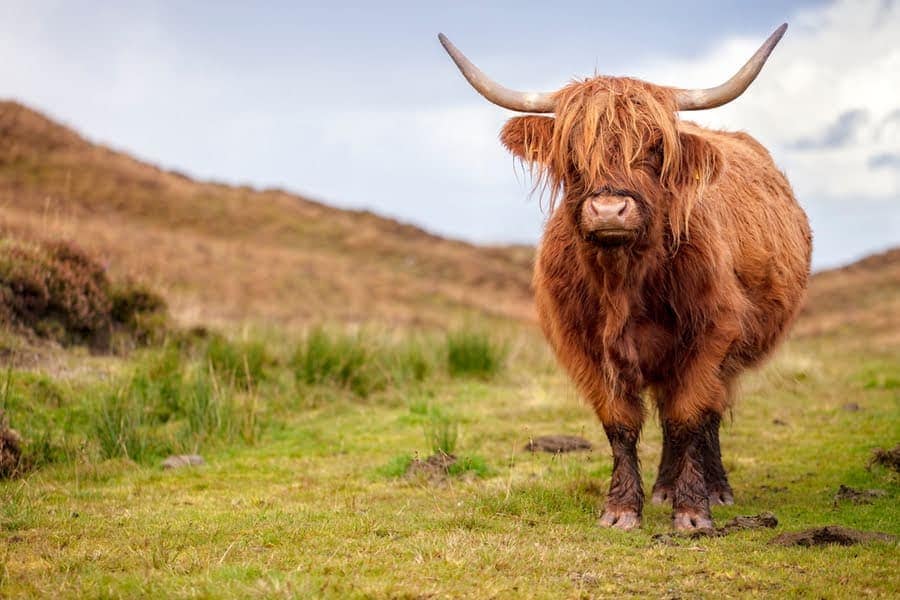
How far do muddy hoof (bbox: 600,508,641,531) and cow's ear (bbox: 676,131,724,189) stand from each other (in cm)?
174

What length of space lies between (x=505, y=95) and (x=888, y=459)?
3712 mm

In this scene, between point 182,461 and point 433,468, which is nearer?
point 433,468

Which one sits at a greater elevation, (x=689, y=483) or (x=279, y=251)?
(x=279, y=251)

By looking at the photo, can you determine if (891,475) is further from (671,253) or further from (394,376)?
(394,376)

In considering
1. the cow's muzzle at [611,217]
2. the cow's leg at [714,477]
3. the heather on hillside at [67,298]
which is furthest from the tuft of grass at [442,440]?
the heather on hillside at [67,298]

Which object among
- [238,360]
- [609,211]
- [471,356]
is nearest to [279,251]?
[471,356]

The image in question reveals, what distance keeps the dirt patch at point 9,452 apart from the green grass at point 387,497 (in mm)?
127

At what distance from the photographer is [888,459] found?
6.73m

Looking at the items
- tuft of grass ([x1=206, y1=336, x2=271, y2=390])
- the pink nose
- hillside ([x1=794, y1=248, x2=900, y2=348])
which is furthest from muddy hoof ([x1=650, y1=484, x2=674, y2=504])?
hillside ([x1=794, y1=248, x2=900, y2=348])

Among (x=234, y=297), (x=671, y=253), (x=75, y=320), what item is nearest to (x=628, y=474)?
(x=671, y=253)

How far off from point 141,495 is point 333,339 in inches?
189

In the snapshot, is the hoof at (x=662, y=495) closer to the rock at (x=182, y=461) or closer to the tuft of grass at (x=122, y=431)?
the rock at (x=182, y=461)

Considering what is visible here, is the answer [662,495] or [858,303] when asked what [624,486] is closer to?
[662,495]

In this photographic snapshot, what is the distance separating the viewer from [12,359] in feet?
27.0
